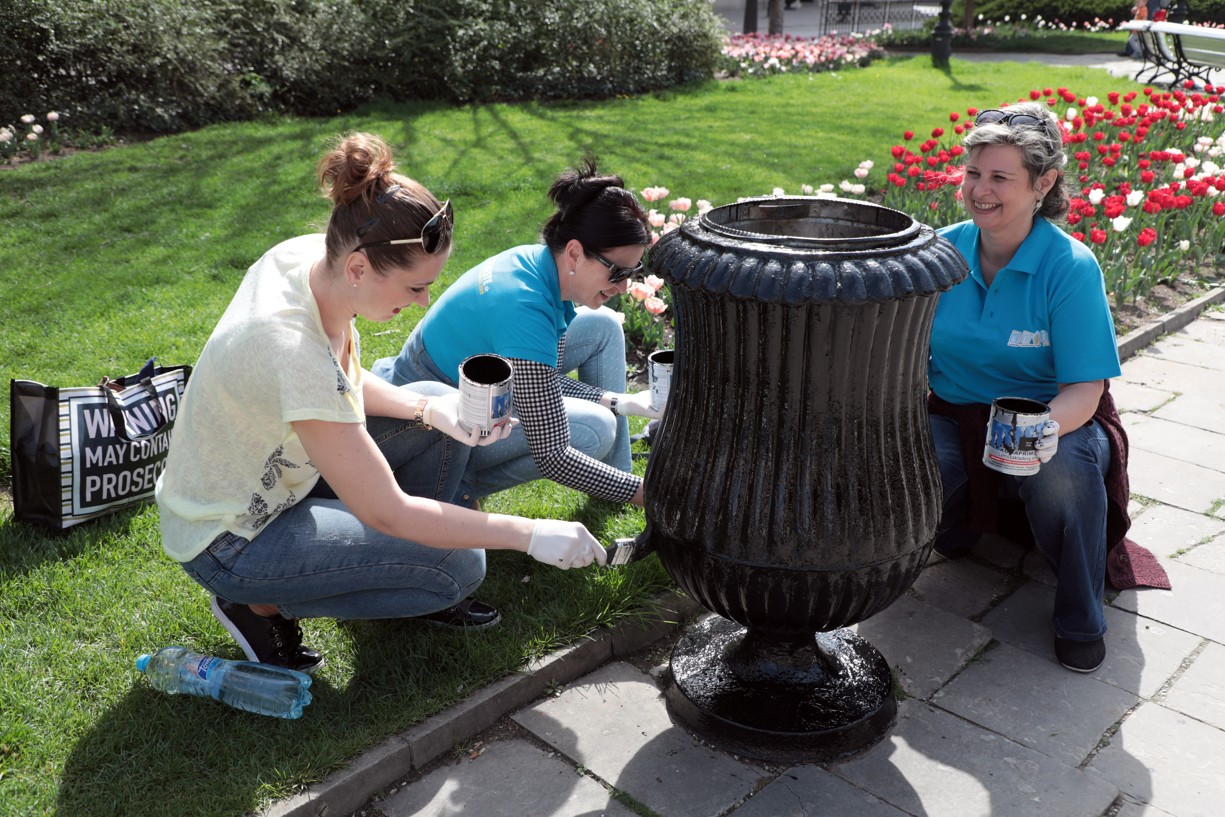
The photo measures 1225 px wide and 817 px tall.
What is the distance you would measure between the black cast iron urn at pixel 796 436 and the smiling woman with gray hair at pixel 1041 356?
2.12 ft

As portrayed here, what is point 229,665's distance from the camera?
105 inches

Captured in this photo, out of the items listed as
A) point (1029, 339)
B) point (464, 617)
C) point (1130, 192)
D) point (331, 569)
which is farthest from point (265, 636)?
point (1130, 192)

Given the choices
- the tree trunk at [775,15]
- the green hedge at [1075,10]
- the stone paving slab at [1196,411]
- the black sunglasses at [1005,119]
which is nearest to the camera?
the black sunglasses at [1005,119]

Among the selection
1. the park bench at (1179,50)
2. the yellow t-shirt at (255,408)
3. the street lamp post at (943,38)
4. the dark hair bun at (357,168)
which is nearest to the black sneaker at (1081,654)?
the yellow t-shirt at (255,408)

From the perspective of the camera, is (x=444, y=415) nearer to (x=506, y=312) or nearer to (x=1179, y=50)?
(x=506, y=312)

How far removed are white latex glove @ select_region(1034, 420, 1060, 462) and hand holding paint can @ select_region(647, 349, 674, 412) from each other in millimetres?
1058

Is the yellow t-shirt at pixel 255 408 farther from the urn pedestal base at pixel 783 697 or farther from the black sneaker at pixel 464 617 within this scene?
the urn pedestal base at pixel 783 697

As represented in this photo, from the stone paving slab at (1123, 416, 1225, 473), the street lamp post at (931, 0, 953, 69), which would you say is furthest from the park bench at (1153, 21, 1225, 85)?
the stone paving slab at (1123, 416, 1225, 473)

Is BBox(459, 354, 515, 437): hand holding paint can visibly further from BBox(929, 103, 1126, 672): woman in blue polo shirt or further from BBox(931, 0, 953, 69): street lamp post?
BBox(931, 0, 953, 69): street lamp post

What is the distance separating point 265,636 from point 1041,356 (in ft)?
7.62

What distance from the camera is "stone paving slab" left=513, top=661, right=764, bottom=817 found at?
8.40 ft

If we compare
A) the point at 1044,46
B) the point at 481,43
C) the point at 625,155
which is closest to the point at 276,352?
the point at 625,155

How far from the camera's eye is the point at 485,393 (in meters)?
2.63

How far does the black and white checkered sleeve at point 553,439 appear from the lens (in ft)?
9.68
